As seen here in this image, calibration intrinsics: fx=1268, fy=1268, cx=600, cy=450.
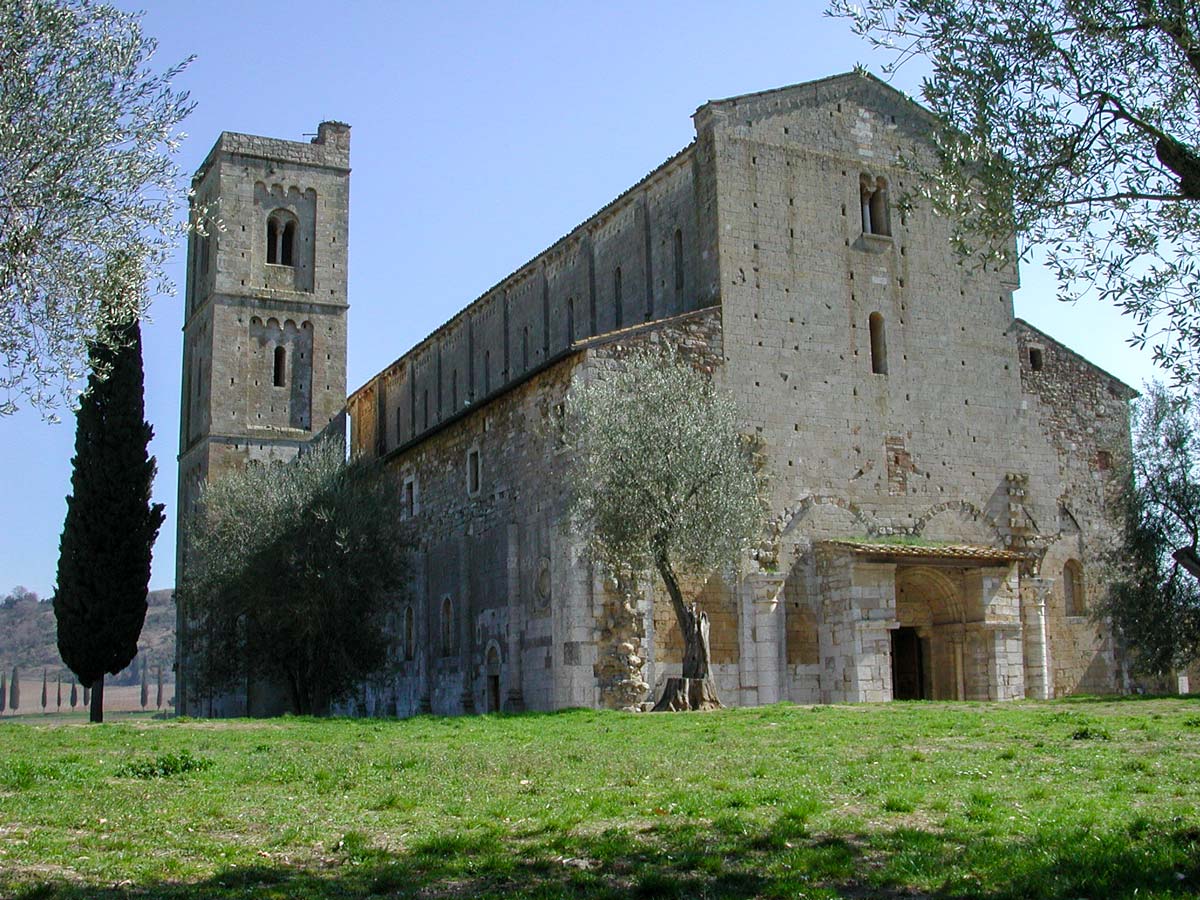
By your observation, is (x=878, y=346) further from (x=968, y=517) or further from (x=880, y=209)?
(x=968, y=517)

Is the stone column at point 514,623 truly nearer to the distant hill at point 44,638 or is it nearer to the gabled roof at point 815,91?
the gabled roof at point 815,91

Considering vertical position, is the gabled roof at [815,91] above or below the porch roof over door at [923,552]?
above

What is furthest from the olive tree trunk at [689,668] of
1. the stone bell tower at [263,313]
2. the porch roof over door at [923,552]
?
the stone bell tower at [263,313]

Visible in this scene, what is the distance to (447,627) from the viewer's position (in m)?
30.9

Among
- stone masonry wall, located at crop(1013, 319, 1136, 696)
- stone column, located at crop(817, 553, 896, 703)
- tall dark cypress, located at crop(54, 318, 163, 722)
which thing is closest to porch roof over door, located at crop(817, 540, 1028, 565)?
stone column, located at crop(817, 553, 896, 703)

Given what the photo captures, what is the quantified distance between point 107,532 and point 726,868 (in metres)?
30.0

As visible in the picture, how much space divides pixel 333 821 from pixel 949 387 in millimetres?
→ 21985

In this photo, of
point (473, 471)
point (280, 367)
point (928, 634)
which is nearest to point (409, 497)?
point (473, 471)

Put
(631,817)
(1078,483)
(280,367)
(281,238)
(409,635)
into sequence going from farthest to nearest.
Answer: (281,238) < (280,367) < (409,635) < (1078,483) < (631,817)

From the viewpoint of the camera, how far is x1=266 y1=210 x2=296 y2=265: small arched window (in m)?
45.7

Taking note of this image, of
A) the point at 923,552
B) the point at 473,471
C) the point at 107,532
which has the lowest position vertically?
the point at 923,552

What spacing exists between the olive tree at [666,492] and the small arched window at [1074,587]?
10041mm

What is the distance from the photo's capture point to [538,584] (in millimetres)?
25938

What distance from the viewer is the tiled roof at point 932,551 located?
24969mm
